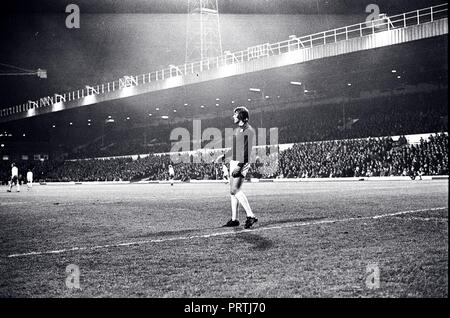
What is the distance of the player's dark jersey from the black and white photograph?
0.03 meters

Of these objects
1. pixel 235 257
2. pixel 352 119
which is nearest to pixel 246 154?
pixel 235 257

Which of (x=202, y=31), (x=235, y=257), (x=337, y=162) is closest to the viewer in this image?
(x=235, y=257)

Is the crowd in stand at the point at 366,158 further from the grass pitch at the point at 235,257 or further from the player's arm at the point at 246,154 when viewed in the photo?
the player's arm at the point at 246,154

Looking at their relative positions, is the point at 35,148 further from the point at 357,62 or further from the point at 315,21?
the point at 357,62

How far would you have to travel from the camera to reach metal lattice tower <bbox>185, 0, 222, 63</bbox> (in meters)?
41.7

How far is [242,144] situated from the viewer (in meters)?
7.12

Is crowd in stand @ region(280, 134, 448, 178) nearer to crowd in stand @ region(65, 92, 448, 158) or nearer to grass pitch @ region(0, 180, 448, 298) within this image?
crowd in stand @ region(65, 92, 448, 158)

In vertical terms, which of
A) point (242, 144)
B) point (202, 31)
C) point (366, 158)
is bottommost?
point (242, 144)

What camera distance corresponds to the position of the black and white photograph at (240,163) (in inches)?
164

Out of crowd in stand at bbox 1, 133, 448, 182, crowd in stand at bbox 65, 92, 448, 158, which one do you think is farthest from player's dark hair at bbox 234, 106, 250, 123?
crowd in stand at bbox 65, 92, 448, 158

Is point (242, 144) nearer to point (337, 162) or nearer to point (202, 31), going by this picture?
point (337, 162)

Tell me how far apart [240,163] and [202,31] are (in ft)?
123
